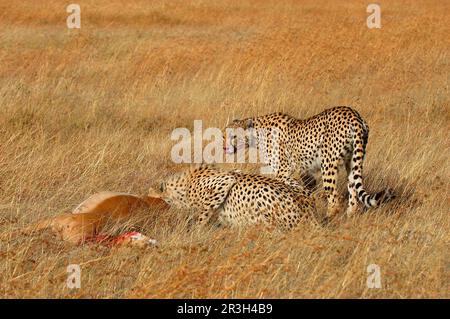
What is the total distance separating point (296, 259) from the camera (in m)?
4.49

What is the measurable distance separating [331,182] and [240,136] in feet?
3.78

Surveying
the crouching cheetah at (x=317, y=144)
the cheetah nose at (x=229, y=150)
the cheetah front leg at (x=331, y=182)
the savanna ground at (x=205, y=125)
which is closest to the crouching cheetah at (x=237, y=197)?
the savanna ground at (x=205, y=125)

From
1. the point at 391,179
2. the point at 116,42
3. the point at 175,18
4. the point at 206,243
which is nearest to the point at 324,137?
the point at 391,179

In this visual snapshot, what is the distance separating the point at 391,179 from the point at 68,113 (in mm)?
3680

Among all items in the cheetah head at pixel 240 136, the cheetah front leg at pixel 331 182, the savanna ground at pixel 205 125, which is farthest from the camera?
the cheetah head at pixel 240 136

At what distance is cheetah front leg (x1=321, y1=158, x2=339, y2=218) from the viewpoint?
6108 mm

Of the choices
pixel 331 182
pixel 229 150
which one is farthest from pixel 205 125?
pixel 331 182

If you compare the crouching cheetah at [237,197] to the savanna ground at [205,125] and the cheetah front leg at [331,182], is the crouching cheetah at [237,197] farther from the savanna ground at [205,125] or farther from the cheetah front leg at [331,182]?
the cheetah front leg at [331,182]

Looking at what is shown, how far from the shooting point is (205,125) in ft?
27.9

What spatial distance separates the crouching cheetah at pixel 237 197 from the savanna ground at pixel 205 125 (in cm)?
24

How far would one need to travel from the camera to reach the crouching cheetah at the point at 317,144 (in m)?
6.19

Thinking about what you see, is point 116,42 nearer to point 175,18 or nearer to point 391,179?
point 175,18

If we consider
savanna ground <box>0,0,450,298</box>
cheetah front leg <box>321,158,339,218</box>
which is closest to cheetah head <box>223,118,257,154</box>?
savanna ground <box>0,0,450,298</box>

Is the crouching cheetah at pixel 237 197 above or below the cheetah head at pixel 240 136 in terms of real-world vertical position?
below
